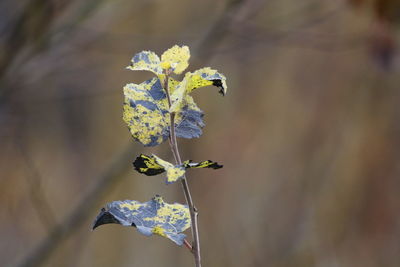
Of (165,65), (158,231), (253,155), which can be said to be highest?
(165,65)

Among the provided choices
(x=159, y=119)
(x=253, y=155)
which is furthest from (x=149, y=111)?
(x=253, y=155)

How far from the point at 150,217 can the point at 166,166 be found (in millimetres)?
61

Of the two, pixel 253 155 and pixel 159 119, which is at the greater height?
pixel 159 119

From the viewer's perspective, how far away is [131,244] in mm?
2883

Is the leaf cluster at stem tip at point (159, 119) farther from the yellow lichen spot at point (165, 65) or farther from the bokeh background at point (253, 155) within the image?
the bokeh background at point (253, 155)

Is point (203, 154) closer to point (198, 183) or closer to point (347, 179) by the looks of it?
point (198, 183)

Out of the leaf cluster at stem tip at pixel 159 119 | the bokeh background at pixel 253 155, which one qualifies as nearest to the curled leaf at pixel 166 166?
the leaf cluster at stem tip at pixel 159 119

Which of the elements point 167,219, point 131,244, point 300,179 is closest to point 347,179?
point 300,179

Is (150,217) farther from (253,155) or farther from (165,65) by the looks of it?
(253,155)

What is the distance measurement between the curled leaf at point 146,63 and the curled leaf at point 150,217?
87 millimetres

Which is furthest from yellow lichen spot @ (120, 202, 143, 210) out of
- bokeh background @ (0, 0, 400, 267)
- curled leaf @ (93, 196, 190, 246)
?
bokeh background @ (0, 0, 400, 267)

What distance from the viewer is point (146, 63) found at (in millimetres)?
383

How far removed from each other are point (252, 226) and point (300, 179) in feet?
1.01

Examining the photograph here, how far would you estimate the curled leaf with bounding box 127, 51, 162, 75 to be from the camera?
38 cm
